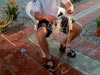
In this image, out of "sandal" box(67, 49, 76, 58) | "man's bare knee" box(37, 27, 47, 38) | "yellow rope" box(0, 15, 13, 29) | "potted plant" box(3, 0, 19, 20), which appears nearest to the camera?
"man's bare knee" box(37, 27, 47, 38)

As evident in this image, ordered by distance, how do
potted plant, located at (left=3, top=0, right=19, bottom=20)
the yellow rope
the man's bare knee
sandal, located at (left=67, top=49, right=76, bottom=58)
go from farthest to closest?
potted plant, located at (left=3, top=0, right=19, bottom=20) < the yellow rope < sandal, located at (left=67, top=49, right=76, bottom=58) < the man's bare knee

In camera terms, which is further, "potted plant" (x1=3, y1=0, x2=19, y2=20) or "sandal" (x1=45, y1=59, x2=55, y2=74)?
"potted plant" (x1=3, y1=0, x2=19, y2=20)

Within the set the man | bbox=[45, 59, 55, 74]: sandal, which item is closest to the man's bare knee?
the man

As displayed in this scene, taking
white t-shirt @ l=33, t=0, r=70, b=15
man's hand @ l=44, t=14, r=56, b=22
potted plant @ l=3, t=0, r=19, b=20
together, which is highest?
white t-shirt @ l=33, t=0, r=70, b=15

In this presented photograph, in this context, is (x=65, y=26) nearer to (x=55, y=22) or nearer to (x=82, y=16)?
(x=55, y=22)

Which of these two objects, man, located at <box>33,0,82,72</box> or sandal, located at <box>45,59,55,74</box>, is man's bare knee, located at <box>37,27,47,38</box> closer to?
man, located at <box>33,0,82,72</box>

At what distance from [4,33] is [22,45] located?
510 millimetres

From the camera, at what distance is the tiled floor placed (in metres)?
2.70

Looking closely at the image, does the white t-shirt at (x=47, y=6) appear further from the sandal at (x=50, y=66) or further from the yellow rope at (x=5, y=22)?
the yellow rope at (x=5, y=22)

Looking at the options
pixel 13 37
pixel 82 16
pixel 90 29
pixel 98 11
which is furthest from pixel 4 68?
A: pixel 98 11

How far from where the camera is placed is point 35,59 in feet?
9.64

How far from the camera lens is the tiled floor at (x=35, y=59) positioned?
270cm

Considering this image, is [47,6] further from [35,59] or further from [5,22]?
[5,22]

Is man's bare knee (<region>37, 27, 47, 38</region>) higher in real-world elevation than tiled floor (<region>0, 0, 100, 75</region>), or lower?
higher
